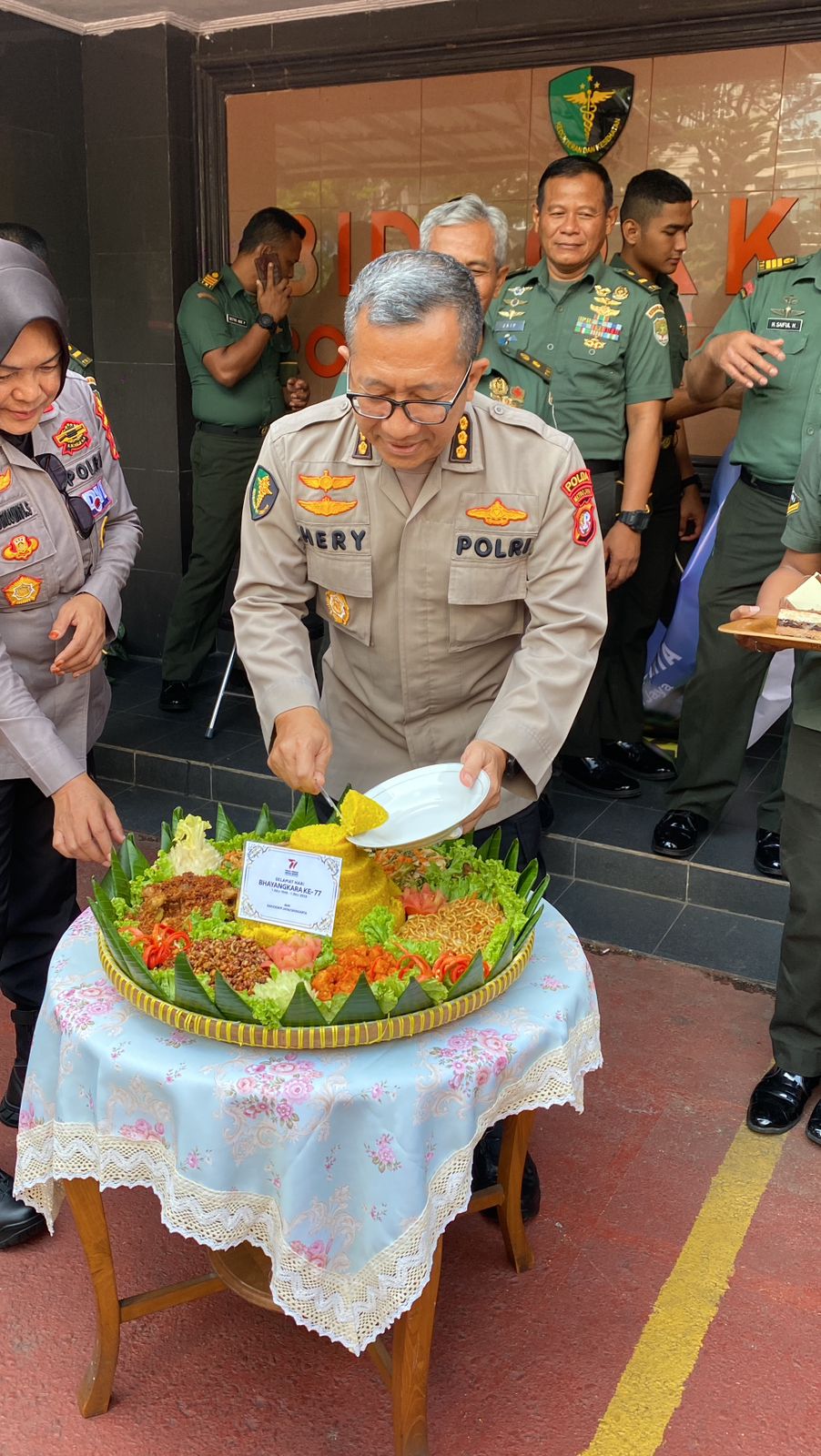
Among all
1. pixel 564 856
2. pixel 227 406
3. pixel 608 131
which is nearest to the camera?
pixel 564 856

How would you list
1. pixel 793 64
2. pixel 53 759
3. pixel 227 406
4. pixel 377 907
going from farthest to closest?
Answer: pixel 227 406 → pixel 793 64 → pixel 53 759 → pixel 377 907

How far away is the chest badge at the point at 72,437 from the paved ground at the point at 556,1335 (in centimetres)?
160

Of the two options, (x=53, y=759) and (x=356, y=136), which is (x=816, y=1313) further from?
(x=356, y=136)

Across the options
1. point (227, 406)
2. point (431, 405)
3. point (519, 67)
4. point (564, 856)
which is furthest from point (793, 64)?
point (431, 405)

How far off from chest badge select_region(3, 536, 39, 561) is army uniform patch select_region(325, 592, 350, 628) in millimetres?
601

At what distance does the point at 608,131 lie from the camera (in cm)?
512

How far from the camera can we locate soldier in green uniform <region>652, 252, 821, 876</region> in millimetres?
3789

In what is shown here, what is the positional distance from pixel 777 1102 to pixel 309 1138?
5.51 ft

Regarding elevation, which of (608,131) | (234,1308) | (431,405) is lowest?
(234,1308)

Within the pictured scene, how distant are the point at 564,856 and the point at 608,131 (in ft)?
10.1

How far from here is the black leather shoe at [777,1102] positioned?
296cm

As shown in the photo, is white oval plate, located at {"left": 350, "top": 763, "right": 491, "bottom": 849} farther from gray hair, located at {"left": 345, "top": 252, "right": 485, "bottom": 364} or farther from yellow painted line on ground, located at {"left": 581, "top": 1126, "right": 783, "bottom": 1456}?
yellow painted line on ground, located at {"left": 581, "top": 1126, "right": 783, "bottom": 1456}

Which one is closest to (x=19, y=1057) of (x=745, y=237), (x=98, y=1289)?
(x=98, y=1289)

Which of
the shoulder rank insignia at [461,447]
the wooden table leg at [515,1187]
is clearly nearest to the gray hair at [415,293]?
the shoulder rank insignia at [461,447]
